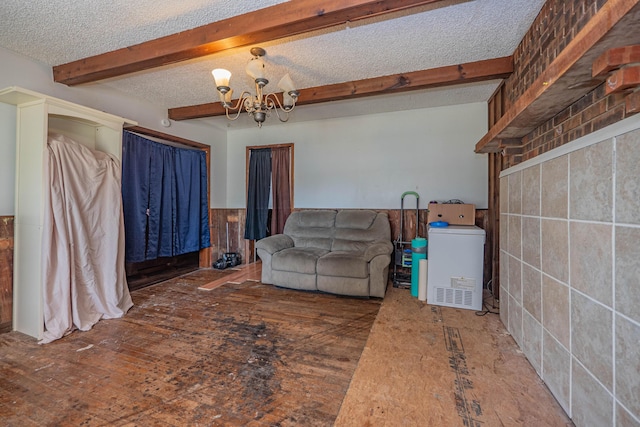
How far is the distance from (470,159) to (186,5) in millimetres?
3571

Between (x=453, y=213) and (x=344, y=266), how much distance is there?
5.25 feet

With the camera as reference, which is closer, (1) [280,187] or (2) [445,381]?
A: (2) [445,381]

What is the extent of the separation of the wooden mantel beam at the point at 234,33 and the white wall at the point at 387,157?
2395 millimetres

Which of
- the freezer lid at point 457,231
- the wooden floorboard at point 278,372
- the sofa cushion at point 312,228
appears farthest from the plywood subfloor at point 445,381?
the sofa cushion at point 312,228

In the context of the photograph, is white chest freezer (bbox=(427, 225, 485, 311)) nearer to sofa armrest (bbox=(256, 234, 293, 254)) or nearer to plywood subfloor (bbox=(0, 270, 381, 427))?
plywood subfloor (bbox=(0, 270, 381, 427))

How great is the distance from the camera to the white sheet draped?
2201 millimetres

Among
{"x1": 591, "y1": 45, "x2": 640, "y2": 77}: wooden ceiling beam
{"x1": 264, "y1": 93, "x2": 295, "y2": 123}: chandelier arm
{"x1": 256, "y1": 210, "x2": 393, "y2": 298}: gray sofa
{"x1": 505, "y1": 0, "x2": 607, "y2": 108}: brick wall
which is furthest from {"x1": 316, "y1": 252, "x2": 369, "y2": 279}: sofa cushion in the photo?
{"x1": 591, "y1": 45, "x2": 640, "y2": 77}: wooden ceiling beam

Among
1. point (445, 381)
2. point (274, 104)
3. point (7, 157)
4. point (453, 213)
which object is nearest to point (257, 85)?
point (274, 104)

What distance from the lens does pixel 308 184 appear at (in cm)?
444

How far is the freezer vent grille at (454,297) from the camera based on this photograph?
9.10 ft

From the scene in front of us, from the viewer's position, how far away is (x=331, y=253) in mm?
3504

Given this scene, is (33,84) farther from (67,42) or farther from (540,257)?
(540,257)

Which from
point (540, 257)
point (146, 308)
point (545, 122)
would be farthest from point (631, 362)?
point (146, 308)

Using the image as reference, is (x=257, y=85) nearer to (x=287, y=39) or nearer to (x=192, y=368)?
(x=287, y=39)
